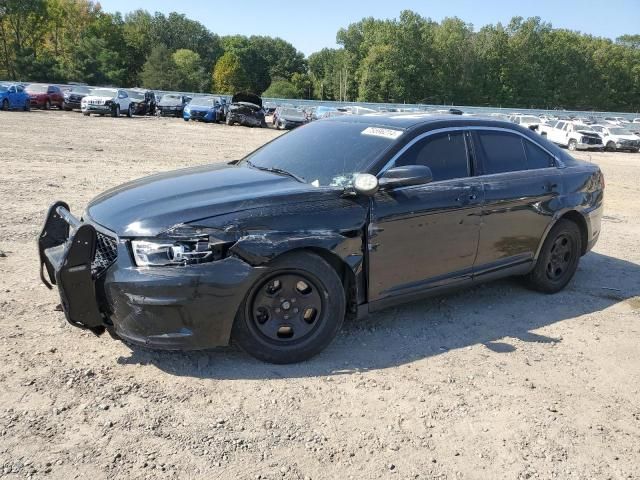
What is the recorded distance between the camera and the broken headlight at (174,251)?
349cm

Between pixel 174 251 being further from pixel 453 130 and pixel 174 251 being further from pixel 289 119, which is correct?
pixel 289 119

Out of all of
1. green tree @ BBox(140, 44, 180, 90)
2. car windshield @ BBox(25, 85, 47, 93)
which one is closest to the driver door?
car windshield @ BBox(25, 85, 47, 93)

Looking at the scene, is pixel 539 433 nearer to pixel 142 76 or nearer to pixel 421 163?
pixel 421 163

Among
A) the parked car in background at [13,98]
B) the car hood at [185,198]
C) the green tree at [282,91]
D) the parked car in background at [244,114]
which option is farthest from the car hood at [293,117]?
the green tree at [282,91]

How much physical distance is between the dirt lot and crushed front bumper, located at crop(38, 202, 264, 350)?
1.04 ft

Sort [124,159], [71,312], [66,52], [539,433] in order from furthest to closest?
[66,52]
[124,159]
[71,312]
[539,433]

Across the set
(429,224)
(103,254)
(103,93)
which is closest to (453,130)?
(429,224)

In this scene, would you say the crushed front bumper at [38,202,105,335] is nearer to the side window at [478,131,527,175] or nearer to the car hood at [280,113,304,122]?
the side window at [478,131,527,175]

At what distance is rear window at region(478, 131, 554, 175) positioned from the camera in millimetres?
4992

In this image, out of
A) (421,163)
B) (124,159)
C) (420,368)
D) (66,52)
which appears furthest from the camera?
(66,52)

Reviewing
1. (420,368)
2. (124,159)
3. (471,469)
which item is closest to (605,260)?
(420,368)

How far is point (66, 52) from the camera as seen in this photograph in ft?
278

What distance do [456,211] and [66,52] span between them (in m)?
92.9

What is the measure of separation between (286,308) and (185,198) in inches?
39.7
